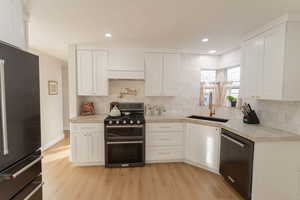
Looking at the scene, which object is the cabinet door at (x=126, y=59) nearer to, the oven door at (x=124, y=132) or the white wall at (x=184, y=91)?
the white wall at (x=184, y=91)

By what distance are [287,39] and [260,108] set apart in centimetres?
117

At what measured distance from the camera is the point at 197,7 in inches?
64.9

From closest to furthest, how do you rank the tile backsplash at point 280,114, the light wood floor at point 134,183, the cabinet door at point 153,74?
the tile backsplash at point 280,114
the light wood floor at point 134,183
the cabinet door at point 153,74

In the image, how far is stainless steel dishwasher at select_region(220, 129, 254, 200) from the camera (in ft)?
6.08

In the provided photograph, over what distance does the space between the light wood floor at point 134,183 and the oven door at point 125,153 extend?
4.9 inches

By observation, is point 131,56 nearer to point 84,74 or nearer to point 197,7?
point 84,74

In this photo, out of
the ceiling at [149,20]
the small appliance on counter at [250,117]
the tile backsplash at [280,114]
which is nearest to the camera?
the ceiling at [149,20]

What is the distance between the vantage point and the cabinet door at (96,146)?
287 centimetres

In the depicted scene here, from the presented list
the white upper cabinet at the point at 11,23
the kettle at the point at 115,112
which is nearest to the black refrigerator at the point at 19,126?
the white upper cabinet at the point at 11,23

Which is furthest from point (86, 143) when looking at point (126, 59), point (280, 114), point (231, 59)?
point (231, 59)

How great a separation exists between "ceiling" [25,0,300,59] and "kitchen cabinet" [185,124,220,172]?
5.51ft

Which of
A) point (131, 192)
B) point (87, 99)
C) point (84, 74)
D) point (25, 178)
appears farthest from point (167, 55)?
point (25, 178)

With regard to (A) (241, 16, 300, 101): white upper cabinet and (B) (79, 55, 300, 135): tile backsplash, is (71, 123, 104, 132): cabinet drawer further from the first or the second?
(A) (241, 16, 300, 101): white upper cabinet

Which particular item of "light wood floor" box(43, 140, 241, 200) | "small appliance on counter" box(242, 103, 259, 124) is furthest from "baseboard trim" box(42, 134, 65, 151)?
"small appliance on counter" box(242, 103, 259, 124)
